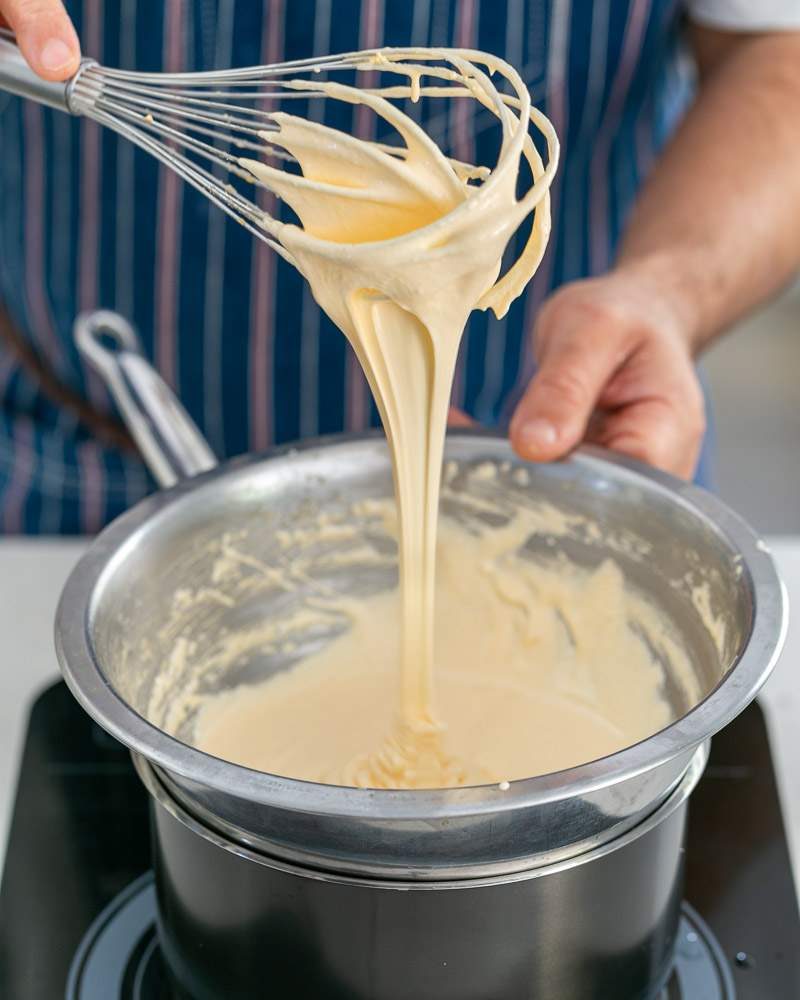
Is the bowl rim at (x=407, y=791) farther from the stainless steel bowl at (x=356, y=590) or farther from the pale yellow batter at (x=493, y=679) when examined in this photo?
the pale yellow batter at (x=493, y=679)

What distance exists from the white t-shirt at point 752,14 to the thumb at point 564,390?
1.71ft

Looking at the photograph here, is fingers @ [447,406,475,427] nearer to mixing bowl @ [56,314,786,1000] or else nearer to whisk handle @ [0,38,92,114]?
mixing bowl @ [56,314,786,1000]

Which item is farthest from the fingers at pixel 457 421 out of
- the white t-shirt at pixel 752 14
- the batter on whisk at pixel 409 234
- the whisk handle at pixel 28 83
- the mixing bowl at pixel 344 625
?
the white t-shirt at pixel 752 14

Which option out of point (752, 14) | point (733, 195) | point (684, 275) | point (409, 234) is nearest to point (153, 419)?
point (409, 234)

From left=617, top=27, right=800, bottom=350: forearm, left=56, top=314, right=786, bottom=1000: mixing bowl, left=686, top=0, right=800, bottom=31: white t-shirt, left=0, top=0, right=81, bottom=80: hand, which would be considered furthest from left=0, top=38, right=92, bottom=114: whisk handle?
left=686, top=0, right=800, bottom=31: white t-shirt

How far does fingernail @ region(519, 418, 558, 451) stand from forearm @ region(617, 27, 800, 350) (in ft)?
1.21

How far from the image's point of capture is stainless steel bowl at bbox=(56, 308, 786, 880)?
64cm

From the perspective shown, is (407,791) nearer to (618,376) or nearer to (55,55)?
(55,55)

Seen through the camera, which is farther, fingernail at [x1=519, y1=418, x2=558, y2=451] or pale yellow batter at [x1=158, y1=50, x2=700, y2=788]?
fingernail at [x1=519, y1=418, x2=558, y2=451]

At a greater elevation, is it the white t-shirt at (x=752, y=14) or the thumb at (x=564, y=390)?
the white t-shirt at (x=752, y=14)

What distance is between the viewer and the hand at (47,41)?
73 cm

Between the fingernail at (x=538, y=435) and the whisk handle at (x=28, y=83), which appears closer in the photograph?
the whisk handle at (x=28, y=83)

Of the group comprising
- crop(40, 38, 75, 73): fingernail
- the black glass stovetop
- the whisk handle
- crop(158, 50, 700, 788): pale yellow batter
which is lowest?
the black glass stovetop

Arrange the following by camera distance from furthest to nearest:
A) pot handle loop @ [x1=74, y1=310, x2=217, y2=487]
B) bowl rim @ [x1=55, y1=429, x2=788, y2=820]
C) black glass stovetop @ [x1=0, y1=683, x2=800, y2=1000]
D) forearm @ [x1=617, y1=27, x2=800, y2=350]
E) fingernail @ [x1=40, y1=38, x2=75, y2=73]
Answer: forearm @ [x1=617, y1=27, x2=800, y2=350] → pot handle loop @ [x1=74, y1=310, x2=217, y2=487] → black glass stovetop @ [x1=0, y1=683, x2=800, y2=1000] → fingernail @ [x1=40, y1=38, x2=75, y2=73] → bowl rim @ [x1=55, y1=429, x2=788, y2=820]
